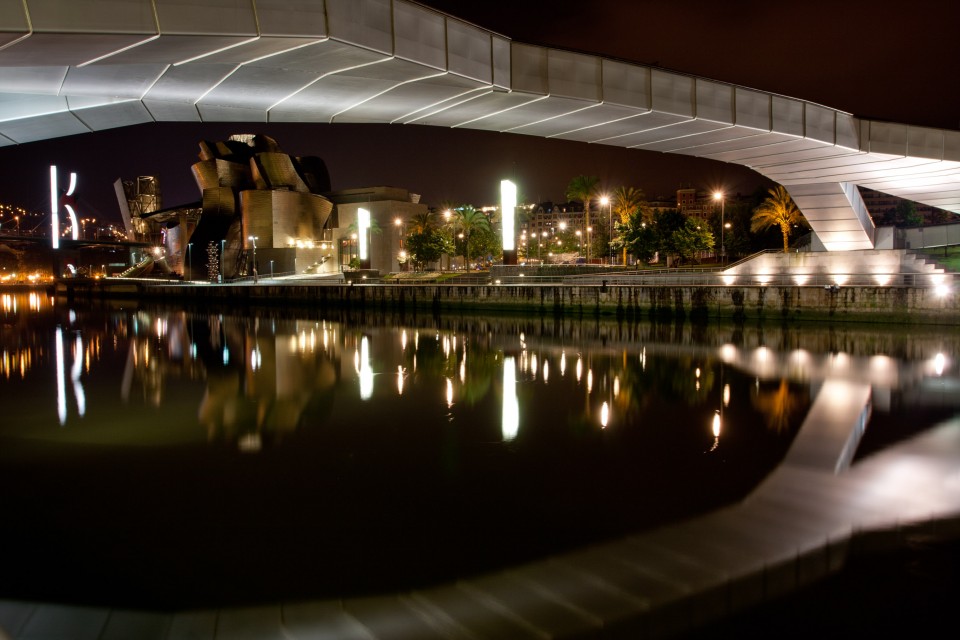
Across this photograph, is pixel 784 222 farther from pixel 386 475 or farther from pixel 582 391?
pixel 386 475

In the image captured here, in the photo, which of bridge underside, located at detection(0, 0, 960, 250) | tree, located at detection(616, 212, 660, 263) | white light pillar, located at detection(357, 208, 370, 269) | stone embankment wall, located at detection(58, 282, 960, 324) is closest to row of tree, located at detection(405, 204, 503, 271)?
white light pillar, located at detection(357, 208, 370, 269)

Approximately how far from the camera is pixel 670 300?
31.3 metres

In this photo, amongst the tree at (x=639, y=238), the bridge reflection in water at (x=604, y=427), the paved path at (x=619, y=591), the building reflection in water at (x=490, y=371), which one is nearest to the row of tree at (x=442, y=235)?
the tree at (x=639, y=238)

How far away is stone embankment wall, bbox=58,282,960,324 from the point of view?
85.4ft

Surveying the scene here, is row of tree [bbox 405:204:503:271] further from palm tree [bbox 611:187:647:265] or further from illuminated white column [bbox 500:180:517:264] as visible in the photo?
illuminated white column [bbox 500:180:517:264]

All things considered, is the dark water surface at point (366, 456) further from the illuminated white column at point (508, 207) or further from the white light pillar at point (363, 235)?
the white light pillar at point (363, 235)

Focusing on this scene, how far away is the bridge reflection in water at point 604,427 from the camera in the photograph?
182 inches

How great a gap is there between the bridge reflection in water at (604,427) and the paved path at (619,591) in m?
0.02

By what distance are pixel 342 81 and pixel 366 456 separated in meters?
7.17

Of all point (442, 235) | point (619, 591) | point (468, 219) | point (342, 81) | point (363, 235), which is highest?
point (468, 219)

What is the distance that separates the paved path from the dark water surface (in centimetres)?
24

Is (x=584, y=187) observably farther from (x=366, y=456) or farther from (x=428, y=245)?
(x=366, y=456)

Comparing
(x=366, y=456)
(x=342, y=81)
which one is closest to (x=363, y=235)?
(x=342, y=81)

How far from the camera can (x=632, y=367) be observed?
674 inches
